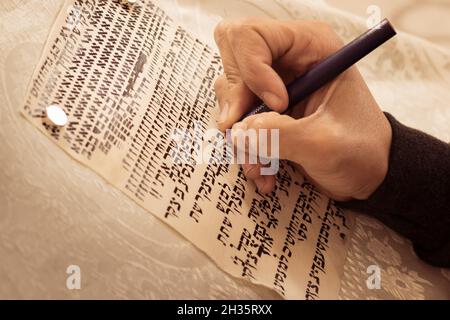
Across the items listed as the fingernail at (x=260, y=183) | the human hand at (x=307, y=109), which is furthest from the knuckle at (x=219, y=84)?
the fingernail at (x=260, y=183)

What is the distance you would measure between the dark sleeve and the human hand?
13 mm

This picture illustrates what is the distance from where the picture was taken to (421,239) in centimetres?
48

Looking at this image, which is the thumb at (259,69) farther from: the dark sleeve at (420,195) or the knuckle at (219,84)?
the dark sleeve at (420,195)

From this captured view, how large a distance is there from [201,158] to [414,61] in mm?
334

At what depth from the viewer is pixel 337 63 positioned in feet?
1.51

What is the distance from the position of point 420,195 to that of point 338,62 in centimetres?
16

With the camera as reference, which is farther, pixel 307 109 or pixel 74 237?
pixel 307 109

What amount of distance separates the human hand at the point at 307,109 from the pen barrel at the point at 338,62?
1 cm

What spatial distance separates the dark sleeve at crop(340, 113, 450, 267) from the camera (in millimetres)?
478

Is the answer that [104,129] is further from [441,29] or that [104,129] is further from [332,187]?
[441,29]

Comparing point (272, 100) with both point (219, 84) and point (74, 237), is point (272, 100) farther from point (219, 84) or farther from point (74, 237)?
point (74, 237)

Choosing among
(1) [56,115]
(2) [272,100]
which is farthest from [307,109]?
(1) [56,115]

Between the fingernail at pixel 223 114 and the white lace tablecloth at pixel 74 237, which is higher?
the fingernail at pixel 223 114

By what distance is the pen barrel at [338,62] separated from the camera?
0.44 metres
